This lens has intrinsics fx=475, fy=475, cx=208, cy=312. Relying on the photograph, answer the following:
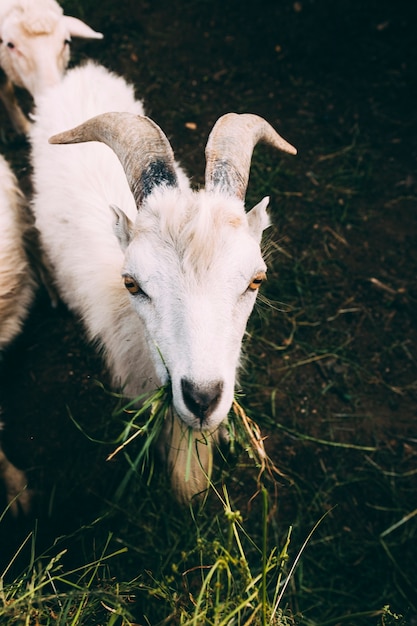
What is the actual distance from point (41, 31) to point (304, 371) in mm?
3797

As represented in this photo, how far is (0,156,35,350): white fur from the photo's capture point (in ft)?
11.6

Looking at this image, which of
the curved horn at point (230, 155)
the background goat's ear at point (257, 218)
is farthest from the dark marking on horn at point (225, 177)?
the background goat's ear at point (257, 218)

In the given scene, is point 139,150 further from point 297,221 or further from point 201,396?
point 297,221

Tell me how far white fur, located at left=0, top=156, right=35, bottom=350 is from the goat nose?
2159mm

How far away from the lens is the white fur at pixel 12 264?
355 centimetres

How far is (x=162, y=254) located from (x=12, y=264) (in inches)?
74.5

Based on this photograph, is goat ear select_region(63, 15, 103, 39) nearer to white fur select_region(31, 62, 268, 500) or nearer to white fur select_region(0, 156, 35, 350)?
white fur select_region(31, 62, 268, 500)

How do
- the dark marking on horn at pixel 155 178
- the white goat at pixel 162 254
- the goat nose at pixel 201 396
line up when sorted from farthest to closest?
1. the dark marking on horn at pixel 155 178
2. the white goat at pixel 162 254
3. the goat nose at pixel 201 396

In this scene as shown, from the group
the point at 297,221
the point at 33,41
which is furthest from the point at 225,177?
the point at 33,41

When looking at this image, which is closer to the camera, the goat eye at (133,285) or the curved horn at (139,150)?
the goat eye at (133,285)

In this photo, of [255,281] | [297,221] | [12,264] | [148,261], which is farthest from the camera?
[297,221]

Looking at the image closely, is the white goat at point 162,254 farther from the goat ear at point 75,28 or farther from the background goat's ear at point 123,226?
the goat ear at point 75,28

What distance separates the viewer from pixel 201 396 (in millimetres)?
1933

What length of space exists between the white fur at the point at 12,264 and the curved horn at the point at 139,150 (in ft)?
4.35
